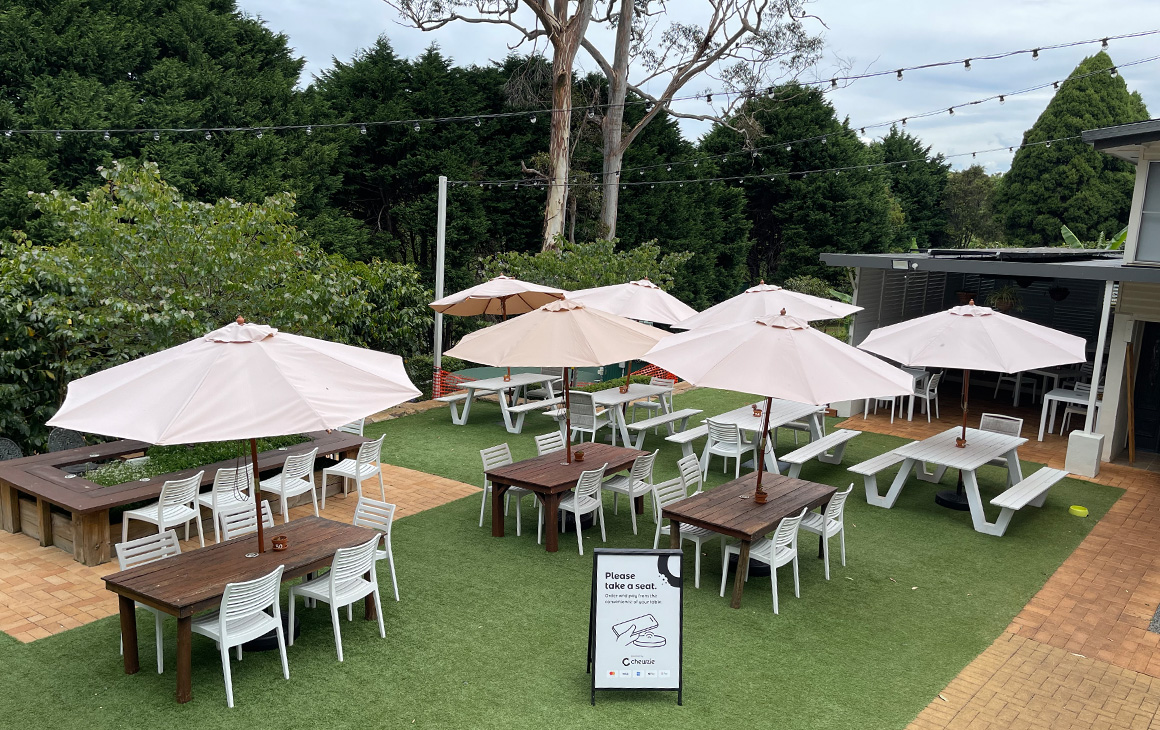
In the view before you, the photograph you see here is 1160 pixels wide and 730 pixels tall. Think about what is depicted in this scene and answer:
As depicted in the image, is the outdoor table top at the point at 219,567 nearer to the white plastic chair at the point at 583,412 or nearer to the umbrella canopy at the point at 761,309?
the white plastic chair at the point at 583,412

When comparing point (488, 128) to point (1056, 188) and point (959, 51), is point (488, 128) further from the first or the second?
point (1056, 188)

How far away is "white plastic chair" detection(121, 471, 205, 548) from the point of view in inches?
286

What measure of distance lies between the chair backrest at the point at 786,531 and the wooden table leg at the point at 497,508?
9.14 ft

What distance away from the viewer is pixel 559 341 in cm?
778

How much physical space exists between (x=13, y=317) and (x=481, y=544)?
6.05m

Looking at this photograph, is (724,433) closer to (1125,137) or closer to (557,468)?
(557,468)

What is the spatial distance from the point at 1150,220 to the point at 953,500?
15.8 ft

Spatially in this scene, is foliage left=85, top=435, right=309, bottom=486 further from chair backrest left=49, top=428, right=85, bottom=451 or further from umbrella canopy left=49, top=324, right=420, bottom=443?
umbrella canopy left=49, top=324, right=420, bottom=443

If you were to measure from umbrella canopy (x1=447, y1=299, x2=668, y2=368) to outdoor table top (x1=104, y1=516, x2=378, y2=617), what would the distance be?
2.17m

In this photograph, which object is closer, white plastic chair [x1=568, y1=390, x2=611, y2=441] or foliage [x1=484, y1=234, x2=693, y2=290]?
white plastic chair [x1=568, y1=390, x2=611, y2=441]

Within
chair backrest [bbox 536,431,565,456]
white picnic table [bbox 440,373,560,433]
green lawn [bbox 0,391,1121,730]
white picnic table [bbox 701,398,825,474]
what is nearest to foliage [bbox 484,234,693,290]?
white picnic table [bbox 440,373,560,433]

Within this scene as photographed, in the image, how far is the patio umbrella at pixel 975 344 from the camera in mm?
8820

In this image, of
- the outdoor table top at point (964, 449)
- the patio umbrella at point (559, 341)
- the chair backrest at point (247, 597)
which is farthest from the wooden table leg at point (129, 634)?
the outdoor table top at point (964, 449)

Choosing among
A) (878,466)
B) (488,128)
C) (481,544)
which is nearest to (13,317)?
(481,544)
